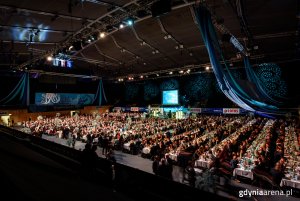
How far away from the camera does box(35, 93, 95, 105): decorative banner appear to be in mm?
27656

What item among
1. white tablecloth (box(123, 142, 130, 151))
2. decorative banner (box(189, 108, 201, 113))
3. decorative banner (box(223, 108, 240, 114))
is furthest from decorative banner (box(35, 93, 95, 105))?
decorative banner (box(223, 108, 240, 114))

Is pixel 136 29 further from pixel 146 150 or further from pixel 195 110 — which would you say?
pixel 195 110

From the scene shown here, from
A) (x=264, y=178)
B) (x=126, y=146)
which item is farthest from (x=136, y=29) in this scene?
(x=264, y=178)

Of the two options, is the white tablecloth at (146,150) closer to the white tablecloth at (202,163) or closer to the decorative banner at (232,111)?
the white tablecloth at (202,163)

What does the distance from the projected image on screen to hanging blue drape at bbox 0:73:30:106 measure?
59.5ft

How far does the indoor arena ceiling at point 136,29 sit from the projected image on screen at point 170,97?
8.32 metres

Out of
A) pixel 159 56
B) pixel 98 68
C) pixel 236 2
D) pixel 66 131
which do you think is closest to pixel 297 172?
pixel 236 2

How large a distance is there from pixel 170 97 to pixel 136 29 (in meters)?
17.2

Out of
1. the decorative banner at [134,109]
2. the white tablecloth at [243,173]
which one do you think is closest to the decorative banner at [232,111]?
the decorative banner at [134,109]

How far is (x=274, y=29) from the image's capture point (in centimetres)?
1416

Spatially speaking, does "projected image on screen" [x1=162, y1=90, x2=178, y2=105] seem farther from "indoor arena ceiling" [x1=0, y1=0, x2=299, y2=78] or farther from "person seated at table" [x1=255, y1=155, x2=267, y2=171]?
"person seated at table" [x1=255, y1=155, x2=267, y2=171]

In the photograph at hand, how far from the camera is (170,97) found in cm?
3134

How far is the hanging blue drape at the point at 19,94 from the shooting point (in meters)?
24.7

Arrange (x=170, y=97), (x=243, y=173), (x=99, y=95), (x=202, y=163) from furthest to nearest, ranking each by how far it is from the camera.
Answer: (x=99, y=95) → (x=170, y=97) → (x=202, y=163) → (x=243, y=173)
